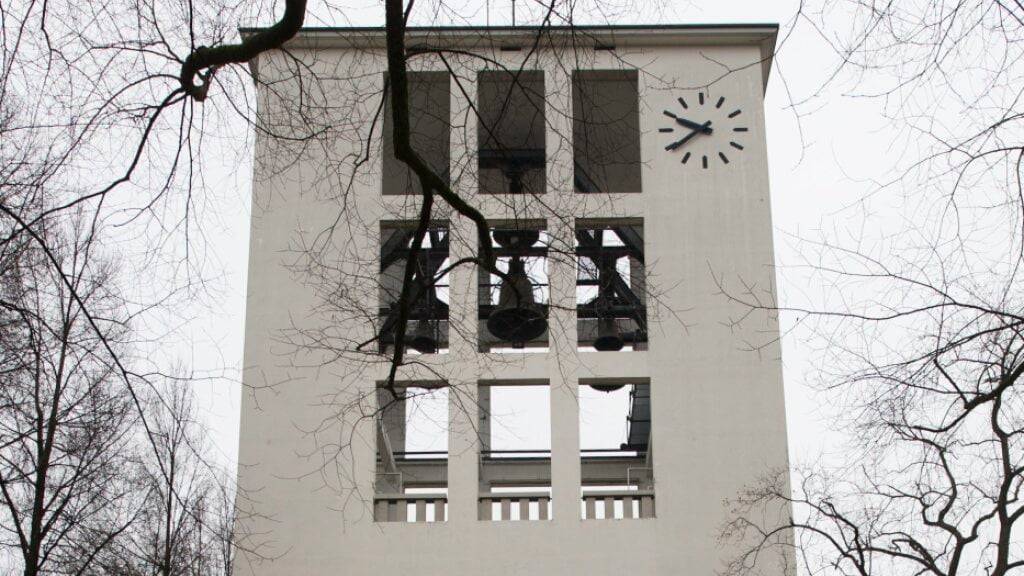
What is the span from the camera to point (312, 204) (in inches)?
767

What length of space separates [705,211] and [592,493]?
3.89 metres

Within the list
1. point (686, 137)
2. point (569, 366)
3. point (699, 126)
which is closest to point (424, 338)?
point (569, 366)

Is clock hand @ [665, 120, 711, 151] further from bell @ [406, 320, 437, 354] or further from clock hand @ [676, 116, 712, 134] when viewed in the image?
bell @ [406, 320, 437, 354]

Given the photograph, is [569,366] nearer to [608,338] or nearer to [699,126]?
→ [608,338]

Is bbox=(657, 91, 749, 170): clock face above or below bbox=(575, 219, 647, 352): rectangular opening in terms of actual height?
above

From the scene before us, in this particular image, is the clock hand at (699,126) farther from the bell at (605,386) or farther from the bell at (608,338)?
the bell at (605,386)

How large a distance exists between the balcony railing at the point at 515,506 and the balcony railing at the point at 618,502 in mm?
493

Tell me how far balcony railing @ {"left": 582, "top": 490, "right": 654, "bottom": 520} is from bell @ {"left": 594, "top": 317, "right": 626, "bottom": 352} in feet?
6.14

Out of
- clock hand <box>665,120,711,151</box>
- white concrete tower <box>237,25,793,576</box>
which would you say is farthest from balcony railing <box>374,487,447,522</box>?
clock hand <box>665,120,711,151</box>

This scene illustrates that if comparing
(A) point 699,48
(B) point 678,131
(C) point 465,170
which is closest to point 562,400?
(B) point 678,131

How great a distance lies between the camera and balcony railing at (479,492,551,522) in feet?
60.4

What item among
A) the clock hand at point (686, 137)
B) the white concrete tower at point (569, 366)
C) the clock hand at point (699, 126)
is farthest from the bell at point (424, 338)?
the clock hand at point (699, 126)

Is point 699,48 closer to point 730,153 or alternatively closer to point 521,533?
point 730,153

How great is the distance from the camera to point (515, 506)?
18.6m
